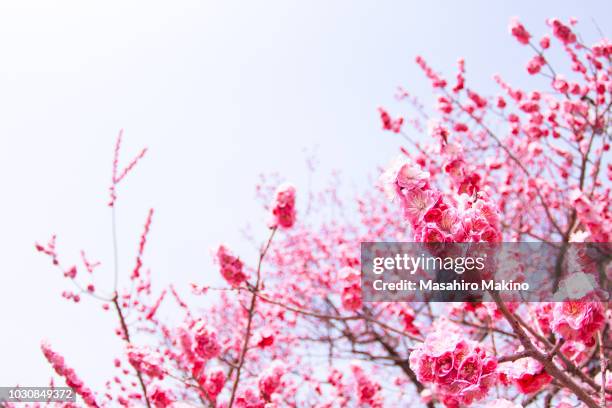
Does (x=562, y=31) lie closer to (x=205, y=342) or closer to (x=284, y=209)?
(x=284, y=209)

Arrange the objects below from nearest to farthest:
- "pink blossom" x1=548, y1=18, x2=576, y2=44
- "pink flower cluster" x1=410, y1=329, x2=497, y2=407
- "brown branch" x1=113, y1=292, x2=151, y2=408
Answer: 1. "pink flower cluster" x1=410, y1=329, x2=497, y2=407
2. "brown branch" x1=113, y1=292, x2=151, y2=408
3. "pink blossom" x1=548, y1=18, x2=576, y2=44

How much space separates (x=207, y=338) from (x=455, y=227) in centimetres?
282

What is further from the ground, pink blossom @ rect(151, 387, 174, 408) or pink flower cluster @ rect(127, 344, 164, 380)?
pink flower cluster @ rect(127, 344, 164, 380)

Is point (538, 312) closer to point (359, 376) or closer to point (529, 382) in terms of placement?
→ point (529, 382)

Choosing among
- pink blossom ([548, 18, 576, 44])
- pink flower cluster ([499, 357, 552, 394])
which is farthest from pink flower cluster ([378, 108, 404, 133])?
pink flower cluster ([499, 357, 552, 394])

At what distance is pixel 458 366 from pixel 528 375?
0.62 meters

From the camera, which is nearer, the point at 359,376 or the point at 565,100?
the point at 359,376

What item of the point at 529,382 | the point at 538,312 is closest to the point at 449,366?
the point at 529,382

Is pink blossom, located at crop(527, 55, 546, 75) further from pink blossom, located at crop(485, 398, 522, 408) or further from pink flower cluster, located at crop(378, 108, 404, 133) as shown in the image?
pink blossom, located at crop(485, 398, 522, 408)

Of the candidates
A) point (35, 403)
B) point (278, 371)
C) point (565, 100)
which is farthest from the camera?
point (565, 100)

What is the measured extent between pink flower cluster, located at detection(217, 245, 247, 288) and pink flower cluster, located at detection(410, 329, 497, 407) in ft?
A: 7.52

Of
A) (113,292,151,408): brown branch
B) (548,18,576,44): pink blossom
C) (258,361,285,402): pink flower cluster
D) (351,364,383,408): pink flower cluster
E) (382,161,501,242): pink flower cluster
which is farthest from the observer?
(548,18,576,44): pink blossom

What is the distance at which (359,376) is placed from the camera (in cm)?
535

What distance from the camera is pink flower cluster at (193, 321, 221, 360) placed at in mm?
4004
